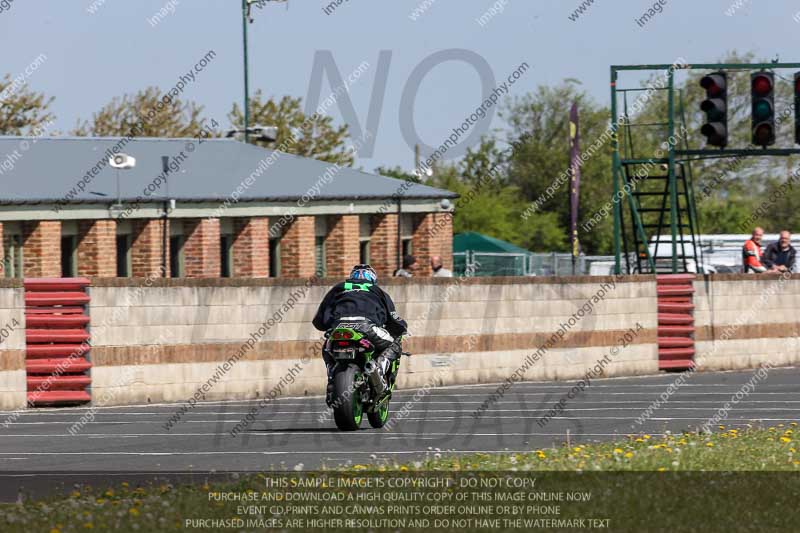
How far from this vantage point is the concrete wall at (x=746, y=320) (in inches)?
1080

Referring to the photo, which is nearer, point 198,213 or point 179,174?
point 198,213

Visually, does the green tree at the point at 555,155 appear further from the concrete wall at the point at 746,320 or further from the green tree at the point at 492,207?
the concrete wall at the point at 746,320

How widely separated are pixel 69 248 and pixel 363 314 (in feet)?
69.3

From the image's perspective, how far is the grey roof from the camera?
36.2m

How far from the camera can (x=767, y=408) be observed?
1967 centimetres

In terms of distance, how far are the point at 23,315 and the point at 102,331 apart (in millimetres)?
1021

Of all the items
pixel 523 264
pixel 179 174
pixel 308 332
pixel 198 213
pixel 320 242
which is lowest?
pixel 308 332

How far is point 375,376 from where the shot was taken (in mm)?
16609

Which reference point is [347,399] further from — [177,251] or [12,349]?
[177,251]

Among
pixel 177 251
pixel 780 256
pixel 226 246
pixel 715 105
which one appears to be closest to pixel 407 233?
pixel 226 246

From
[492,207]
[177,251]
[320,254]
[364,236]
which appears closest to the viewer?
[177,251]

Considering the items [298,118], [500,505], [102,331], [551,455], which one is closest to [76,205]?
[102,331]

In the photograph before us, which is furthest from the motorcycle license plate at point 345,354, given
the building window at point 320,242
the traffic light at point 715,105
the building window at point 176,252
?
the building window at point 320,242

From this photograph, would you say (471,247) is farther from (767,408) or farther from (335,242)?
(767,408)
